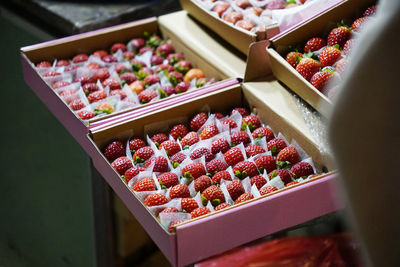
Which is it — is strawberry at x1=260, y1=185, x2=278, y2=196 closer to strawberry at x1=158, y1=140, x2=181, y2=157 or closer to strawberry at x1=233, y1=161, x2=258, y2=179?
strawberry at x1=233, y1=161, x2=258, y2=179

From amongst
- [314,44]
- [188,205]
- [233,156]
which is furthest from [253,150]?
[314,44]

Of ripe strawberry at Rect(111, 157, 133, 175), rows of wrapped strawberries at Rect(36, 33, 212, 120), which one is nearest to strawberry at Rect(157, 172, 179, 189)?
ripe strawberry at Rect(111, 157, 133, 175)

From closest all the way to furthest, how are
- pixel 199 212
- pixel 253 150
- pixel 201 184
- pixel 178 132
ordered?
pixel 199 212
pixel 201 184
pixel 253 150
pixel 178 132

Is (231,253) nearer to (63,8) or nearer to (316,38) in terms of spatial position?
(316,38)

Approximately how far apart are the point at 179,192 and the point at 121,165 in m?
0.21

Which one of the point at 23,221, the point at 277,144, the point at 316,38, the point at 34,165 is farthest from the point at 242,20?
the point at 23,221

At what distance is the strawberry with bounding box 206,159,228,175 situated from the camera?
4.90ft

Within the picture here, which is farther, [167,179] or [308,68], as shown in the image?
[308,68]

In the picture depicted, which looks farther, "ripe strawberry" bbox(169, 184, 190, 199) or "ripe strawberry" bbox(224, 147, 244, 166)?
"ripe strawberry" bbox(224, 147, 244, 166)

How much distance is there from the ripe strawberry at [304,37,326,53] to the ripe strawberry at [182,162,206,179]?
49 cm

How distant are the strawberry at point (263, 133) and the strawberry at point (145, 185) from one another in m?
0.34

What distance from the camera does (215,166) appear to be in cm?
150

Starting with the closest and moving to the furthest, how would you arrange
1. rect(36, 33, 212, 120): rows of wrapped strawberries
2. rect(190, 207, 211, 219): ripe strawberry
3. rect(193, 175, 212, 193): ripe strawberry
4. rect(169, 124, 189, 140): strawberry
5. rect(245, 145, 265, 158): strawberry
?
rect(190, 207, 211, 219): ripe strawberry → rect(193, 175, 212, 193): ripe strawberry → rect(245, 145, 265, 158): strawberry → rect(169, 124, 189, 140): strawberry → rect(36, 33, 212, 120): rows of wrapped strawberries

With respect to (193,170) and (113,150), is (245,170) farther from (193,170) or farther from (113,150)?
(113,150)
